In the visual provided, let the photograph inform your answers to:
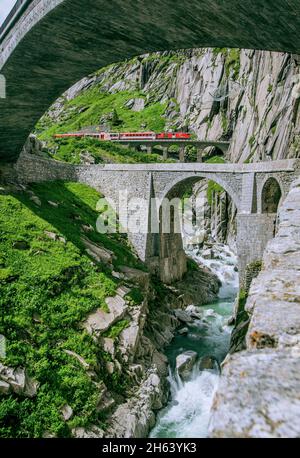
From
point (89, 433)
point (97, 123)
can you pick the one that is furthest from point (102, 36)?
point (97, 123)

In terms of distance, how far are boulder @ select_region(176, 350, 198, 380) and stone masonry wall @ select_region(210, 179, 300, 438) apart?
1409cm

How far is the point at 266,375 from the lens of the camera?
2068 mm

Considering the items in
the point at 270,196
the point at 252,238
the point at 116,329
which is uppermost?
the point at 270,196

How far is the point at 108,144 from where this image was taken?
53.8m

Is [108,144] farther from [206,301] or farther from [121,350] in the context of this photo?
[121,350]

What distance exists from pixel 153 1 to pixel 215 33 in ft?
6.06

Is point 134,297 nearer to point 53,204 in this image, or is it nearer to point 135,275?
point 135,275

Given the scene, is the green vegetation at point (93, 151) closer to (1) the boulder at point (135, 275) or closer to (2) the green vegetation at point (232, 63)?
(2) the green vegetation at point (232, 63)

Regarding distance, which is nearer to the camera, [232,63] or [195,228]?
[195,228]

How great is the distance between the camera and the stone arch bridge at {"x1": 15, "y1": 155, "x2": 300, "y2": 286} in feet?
66.8

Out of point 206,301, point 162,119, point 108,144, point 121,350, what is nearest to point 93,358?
point 121,350

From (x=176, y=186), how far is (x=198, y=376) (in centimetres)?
1376

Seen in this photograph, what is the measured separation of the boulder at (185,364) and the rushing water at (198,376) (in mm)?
219

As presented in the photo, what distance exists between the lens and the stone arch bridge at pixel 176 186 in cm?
2038
